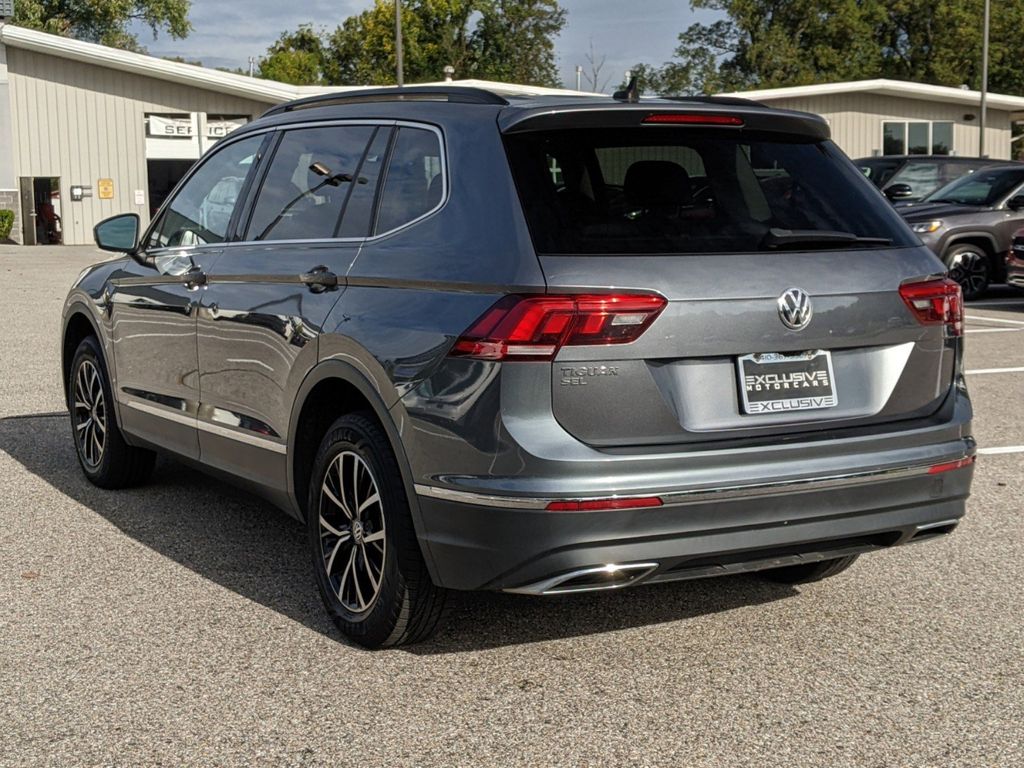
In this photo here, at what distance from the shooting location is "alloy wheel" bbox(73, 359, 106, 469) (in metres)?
6.82

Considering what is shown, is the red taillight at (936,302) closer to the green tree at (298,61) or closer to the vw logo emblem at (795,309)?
the vw logo emblem at (795,309)

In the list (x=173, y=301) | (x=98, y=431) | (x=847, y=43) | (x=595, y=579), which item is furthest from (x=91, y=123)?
(x=847, y=43)

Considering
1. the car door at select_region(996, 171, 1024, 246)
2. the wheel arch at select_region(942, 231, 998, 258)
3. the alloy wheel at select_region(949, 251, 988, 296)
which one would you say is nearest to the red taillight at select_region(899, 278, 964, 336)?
the wheel arch at select_region(942, 231, 998, 258)

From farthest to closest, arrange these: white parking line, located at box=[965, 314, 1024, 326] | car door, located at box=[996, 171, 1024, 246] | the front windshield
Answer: the front windshield
car door, located at box=[996, 171, 1024, 246]
white parking line, located at box=[965, 314, 1024, 326]

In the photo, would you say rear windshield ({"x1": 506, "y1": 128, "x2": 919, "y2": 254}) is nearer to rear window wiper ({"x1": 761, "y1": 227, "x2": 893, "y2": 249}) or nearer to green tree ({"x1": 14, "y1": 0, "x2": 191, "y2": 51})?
rear window wiper ({"x1": 761, "y1": 227, "x2": 893, "y2": 249})

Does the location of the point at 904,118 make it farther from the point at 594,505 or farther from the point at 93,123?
the point at 594,505

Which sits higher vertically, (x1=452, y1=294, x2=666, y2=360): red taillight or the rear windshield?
the rear windshield

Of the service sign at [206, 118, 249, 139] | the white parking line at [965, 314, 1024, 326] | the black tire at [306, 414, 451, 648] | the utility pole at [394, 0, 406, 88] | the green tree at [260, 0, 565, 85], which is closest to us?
the black tire at [306, 414, 451, 648]

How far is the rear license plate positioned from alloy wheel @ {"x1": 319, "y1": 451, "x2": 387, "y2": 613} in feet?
3.83

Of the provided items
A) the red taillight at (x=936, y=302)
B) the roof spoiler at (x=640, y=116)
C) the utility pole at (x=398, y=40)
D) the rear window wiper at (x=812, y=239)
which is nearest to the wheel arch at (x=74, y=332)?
the roof spoiler at (x=640, y=116)

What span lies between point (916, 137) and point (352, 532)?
45522 mm

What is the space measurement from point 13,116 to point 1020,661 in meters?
39.9

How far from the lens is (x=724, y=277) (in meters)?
3.94

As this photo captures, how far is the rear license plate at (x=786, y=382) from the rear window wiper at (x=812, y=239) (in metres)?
0.33
